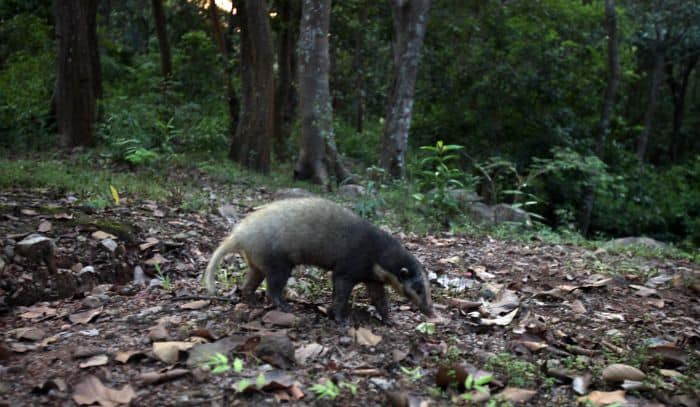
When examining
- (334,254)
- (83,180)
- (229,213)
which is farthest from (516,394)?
(83,180)

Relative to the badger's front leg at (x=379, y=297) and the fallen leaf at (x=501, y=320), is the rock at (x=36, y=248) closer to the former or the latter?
the badger's front leg at (x=379, y=297)

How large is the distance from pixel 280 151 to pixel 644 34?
1558 centimetres

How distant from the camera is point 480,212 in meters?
11.3

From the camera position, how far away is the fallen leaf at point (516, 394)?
139 inches

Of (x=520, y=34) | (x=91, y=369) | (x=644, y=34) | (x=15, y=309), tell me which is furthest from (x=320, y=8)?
(x=644, y=34)

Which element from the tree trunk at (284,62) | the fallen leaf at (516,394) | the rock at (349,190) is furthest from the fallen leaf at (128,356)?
the tree trunk at (284,62)

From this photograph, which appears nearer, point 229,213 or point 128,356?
point 128,356

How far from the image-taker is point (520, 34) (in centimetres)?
1844

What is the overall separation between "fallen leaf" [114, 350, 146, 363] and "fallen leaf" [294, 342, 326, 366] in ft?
3.30

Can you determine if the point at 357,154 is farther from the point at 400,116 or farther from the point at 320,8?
the point at 320,8

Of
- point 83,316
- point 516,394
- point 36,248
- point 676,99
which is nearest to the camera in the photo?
point 516,394

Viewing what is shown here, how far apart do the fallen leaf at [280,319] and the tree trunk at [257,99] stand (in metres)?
8.92

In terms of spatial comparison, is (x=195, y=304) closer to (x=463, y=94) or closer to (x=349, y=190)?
(x=349, y=190)

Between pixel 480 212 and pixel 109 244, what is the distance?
736 cm
